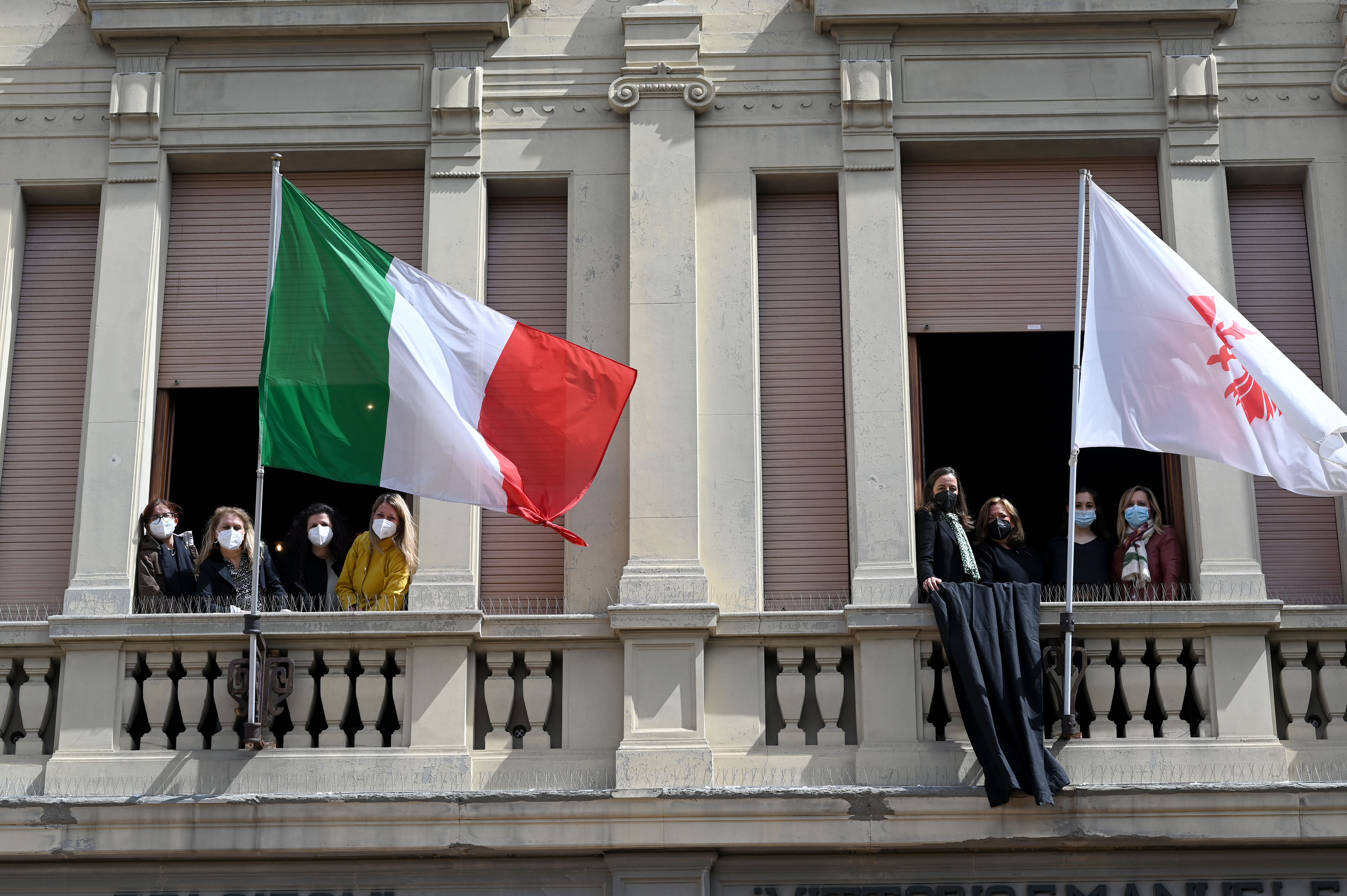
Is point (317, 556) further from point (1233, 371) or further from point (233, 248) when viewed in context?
point (1233, 371)

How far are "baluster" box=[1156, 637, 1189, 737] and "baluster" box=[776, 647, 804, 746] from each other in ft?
8.25

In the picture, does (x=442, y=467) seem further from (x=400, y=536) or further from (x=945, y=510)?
(x=945, y=510)

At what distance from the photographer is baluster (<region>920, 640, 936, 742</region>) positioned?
1271cm

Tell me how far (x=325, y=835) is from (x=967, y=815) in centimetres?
435

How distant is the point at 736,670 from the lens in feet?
42.5

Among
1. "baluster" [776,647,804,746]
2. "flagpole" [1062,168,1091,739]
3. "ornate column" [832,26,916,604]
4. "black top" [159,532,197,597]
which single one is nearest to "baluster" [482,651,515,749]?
"baluster" [776,647,804,746]

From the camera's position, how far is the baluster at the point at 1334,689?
12.7 metres

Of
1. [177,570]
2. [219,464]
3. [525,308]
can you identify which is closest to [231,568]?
[177,570]

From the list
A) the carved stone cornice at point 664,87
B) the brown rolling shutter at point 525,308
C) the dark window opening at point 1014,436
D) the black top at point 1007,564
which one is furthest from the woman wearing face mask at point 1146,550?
the carved stone cornice at point 664,87

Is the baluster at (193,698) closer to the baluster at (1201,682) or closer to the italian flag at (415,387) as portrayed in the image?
the italian flag at (415,387)

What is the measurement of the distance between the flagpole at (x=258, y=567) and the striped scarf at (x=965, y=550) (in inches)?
193

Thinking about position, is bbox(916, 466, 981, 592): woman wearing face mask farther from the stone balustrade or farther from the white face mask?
the white face mask

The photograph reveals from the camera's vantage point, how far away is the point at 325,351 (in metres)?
12.6

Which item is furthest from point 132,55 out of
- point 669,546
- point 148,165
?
point 669,546
